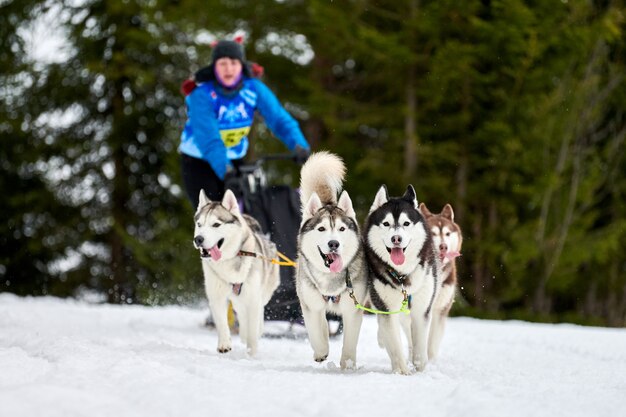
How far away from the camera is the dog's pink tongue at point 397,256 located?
3.89 meters

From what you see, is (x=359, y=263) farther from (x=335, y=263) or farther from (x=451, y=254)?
(x=451, y=254)

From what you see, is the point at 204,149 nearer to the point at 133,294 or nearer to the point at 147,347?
the point at 147,347

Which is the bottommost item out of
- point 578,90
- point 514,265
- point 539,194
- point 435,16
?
point 514,265

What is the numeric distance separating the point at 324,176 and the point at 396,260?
0.76 m

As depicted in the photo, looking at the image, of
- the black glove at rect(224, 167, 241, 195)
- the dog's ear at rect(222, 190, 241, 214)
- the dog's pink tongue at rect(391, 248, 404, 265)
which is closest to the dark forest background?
the black glove at rect(224, 167, 241, 195)

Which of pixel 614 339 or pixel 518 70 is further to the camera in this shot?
pixel 518 70

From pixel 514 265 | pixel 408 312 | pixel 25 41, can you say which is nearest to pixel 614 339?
pixel 408 312

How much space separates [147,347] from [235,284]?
640mm

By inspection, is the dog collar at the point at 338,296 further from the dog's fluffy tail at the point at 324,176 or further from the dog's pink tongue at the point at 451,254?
the dog's pink tongue at the point at 451,254

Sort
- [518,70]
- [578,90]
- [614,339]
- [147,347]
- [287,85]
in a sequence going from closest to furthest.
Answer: [147,347] < [614,339] < [518,70] < [578,90] < [287,85]

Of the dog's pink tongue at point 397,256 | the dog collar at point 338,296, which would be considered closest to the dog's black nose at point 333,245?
the dog collar at point 338,296

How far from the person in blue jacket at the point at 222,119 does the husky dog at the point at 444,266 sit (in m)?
1.27

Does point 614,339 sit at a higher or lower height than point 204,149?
lower

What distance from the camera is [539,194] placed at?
1295 cm
